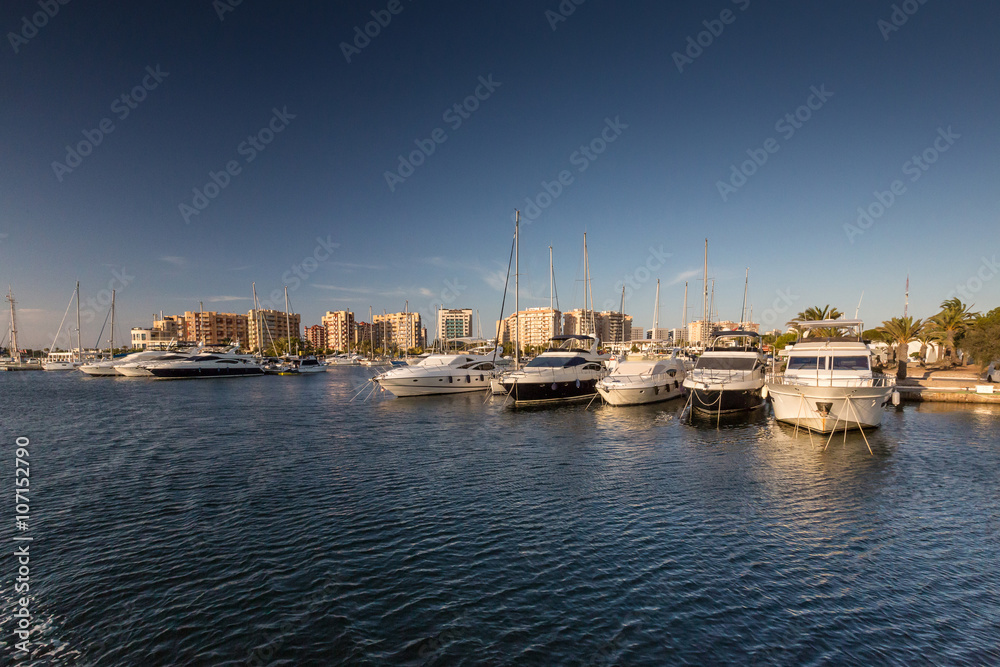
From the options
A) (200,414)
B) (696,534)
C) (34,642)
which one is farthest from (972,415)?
(200,414)

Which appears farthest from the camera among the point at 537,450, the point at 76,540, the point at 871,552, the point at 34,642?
the point at 537,450

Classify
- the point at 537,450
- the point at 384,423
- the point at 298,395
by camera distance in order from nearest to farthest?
the point at 537,450 → the point at 384,423 → the point at 298,395

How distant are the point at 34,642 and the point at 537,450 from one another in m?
16.0

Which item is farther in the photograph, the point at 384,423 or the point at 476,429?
the point at 384,423

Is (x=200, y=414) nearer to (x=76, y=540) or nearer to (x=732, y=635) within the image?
(x=76, y=540)

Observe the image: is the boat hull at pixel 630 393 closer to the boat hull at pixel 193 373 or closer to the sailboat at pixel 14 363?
the boat hull at pixel 193 373

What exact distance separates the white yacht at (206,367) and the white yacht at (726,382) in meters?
75.3

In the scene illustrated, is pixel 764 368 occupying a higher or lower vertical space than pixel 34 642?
higher

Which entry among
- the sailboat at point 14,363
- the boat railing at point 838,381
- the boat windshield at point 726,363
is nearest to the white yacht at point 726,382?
the boat windshield at point 726,363

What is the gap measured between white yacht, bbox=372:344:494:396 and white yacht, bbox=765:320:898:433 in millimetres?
24944


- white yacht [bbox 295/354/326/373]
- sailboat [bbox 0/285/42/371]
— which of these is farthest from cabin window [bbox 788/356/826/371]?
sailboat [bbox 0/285/42/371]

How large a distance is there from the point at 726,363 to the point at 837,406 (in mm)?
8926

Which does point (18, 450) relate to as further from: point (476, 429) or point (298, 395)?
point (298, 395)

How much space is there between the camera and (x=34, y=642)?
714 centimetres
